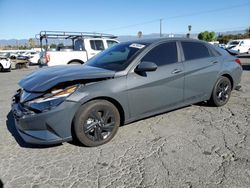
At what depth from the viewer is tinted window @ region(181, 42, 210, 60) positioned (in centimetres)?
472

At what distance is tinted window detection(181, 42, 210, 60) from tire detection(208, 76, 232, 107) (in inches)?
27.3

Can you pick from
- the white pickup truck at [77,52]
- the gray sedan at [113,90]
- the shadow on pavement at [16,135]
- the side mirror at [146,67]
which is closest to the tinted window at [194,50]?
the gray sedan at [113,90]

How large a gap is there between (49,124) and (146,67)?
168 centimetres

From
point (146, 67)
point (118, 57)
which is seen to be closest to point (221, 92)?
point (146, 67)

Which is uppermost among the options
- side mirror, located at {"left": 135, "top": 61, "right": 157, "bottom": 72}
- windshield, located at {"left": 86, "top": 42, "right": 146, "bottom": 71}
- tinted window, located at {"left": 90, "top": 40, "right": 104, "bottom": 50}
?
tinted window, located at {"left": 90, "top": 40, "right": 104, "bottom": 50}

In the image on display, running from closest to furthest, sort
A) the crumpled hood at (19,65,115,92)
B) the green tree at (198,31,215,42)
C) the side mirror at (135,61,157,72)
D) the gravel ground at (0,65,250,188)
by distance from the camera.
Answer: the gravel ground at (0,65,250,188)
the crumpled hood at (19,65,115,92)
the side mirror at (135,61,157,72)
the green tree at (198,31,215,42)

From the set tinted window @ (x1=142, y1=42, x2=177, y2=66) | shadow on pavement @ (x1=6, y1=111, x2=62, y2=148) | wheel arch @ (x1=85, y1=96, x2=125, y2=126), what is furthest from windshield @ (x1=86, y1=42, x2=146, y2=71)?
shadow on pavement @ (x1=6, y1=111, x2=62, y2=148)

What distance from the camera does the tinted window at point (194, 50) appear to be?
4.72 m

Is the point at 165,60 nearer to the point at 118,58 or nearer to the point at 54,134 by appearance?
the point at 118,58

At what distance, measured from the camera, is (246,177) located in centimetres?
277

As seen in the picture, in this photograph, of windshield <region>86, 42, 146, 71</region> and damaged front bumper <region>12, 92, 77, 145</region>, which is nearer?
damaged front bumper <region>12, 92, 77, 145</region>

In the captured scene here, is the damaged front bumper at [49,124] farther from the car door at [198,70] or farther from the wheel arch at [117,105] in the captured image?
the car door at [198,70]

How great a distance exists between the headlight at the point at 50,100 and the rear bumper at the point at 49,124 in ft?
0.22

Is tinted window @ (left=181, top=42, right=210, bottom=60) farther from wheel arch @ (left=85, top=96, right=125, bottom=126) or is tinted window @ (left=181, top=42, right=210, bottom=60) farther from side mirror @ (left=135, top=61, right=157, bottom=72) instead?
wheel arch @ (left=85, top=96, right=125, bottom=126)
